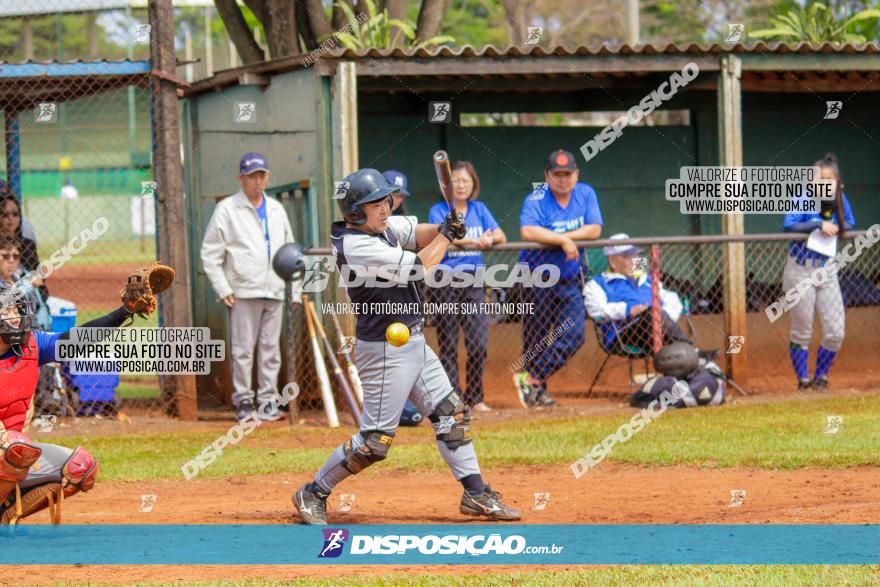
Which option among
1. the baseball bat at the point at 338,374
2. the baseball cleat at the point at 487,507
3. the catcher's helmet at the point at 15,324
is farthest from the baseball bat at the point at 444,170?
the baseball bat at the point at 338,374

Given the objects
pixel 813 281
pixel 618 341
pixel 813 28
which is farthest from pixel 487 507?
pixel 813 28

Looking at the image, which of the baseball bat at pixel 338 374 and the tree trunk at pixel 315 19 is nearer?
the baseball bat at pixel 338 374

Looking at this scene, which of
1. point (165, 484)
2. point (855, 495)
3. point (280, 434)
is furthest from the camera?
point (280, 434)

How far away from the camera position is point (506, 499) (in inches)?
315

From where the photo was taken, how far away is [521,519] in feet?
23.7

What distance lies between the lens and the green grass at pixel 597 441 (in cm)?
916

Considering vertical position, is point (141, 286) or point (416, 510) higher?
point (141, 286)

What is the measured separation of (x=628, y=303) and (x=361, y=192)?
5472mm

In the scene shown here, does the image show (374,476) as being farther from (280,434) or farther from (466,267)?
(466,267)

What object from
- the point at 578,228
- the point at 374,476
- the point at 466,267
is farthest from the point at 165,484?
the point at 578,228

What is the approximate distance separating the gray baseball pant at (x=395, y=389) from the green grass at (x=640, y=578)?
4.41 ft

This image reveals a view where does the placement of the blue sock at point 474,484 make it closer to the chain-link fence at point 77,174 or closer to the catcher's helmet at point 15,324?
the catcher's helmet at point 15,324

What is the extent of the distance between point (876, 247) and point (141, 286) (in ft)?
37.0

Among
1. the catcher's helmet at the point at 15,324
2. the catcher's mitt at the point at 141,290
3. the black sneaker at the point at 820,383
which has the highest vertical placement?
the catcher's mitt at the point at 141,290
